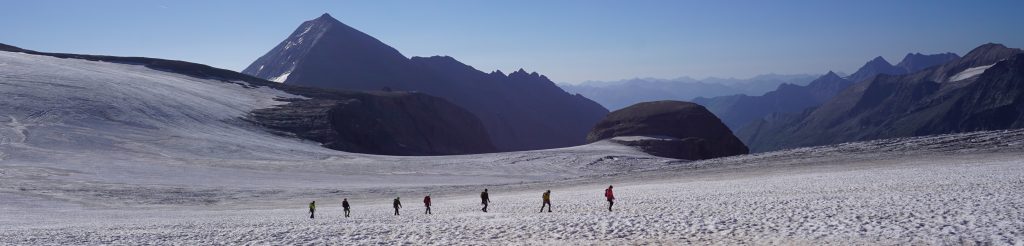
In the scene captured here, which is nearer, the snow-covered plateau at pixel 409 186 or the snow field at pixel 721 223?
the snow field at pixel 721 223

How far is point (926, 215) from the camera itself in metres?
15.1

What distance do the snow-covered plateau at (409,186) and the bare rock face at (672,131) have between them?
667cm

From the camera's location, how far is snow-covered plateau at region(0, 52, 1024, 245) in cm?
1567

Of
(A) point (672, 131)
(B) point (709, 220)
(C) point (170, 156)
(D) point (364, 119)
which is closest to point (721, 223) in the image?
(B) point (709, 220)

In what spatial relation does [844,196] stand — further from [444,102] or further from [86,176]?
[444,102]

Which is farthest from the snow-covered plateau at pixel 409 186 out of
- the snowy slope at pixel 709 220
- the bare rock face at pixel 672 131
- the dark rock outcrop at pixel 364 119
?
the bare rock face at pixel 672 131

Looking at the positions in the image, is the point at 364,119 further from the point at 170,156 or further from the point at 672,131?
the point at 170,156

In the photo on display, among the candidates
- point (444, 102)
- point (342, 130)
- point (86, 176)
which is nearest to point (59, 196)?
point (86, 176)

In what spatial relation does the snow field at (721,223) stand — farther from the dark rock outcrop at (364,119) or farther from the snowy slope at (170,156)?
the dark rock outcrop at (364,119)

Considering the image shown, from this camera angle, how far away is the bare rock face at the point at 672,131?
2926 inches

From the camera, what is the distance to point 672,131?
269 feet

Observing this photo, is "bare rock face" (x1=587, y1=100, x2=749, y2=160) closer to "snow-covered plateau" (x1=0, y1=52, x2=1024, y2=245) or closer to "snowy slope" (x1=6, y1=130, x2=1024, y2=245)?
"snow-covered plateau" (x1=0, y1=52, x2=1024, y2=245)

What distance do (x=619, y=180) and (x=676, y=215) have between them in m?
25.0

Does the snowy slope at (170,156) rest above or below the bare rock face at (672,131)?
below
